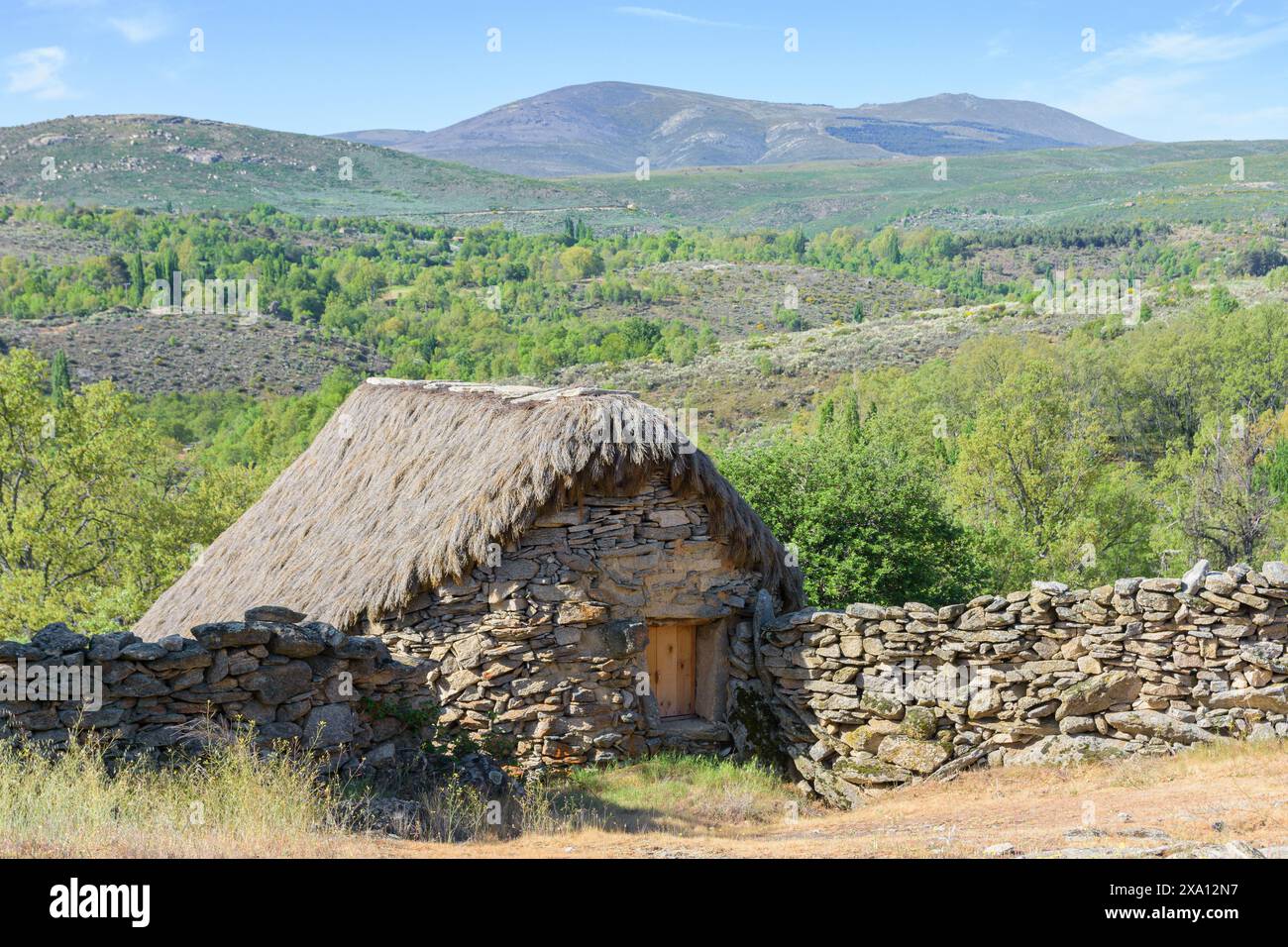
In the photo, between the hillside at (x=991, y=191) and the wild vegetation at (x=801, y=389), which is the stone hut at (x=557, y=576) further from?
the hillside at (x=991, y=191)

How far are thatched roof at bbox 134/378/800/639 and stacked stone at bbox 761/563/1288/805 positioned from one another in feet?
5.72

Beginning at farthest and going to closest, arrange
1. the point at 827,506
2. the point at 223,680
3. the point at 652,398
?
1. the point at 652,398
2. the point at 827,506
3. the point at 223,680

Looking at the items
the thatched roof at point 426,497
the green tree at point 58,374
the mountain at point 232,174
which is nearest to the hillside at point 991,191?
the mountain at point 232,174

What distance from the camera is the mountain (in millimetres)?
114125

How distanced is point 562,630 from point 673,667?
68.2 inches

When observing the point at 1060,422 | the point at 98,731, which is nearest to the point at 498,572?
the point at 98,731

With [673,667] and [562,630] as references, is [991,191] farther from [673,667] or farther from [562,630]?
[562,630]

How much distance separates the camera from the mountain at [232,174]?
4493 inches

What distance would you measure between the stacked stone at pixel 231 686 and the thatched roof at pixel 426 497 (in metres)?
2.01

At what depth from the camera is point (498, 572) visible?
35.7 feet

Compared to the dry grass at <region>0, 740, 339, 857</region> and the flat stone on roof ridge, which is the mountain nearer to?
the flat stone on roof ridge

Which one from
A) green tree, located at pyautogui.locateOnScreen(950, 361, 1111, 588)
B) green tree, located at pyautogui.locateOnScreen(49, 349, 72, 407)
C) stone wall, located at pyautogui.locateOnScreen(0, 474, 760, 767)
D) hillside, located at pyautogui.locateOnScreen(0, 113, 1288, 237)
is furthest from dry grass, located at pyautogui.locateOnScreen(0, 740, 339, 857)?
hillside, located at pyautogui.locateOnScreen(0, 113, 1288, 237)

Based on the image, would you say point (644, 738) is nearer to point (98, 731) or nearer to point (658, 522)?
point (658, 522)

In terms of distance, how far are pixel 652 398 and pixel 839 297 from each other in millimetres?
35522
